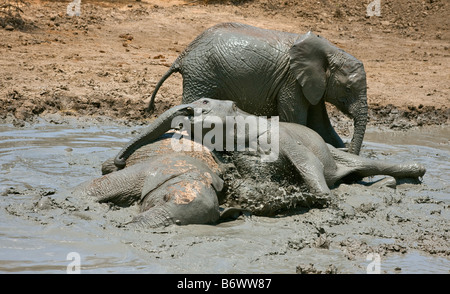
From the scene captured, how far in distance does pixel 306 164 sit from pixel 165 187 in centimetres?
151

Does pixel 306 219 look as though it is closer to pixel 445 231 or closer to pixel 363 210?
pixel 363 210

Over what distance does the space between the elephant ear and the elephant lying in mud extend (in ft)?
3.18

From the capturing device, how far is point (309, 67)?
7.87 metres

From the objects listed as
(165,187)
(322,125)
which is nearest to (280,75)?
(322,125)

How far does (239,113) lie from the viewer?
6.52 m

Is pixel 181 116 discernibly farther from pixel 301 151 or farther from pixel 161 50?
pixel 161 50

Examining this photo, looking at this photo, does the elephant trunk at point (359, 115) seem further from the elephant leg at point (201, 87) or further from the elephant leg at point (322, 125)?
the elephant leg at point (201, 87)

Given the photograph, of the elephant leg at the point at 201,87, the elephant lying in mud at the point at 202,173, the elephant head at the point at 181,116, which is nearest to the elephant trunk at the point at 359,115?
the elephant lying in mud at the point at 202,173

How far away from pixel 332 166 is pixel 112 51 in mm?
7314

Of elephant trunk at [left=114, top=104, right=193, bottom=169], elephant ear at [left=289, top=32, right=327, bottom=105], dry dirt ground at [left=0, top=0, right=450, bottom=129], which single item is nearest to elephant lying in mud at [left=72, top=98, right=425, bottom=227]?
elephant trunk at [left=114, top=104, right=193, bottom=169]

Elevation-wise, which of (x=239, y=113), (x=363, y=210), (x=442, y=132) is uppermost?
(x=239, y=113)

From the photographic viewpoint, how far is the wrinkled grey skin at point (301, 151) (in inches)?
249

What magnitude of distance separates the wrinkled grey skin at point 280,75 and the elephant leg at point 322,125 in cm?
1
